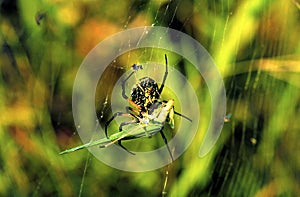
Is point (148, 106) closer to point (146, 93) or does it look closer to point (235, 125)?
point (146, 93)

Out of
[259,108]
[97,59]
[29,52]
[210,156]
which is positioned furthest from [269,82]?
[29,52]

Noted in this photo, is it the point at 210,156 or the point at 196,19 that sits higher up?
the point at 196,19

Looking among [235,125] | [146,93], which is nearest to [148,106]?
[146,93]

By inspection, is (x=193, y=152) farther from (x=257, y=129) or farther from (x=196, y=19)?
(x=196, y=19)
